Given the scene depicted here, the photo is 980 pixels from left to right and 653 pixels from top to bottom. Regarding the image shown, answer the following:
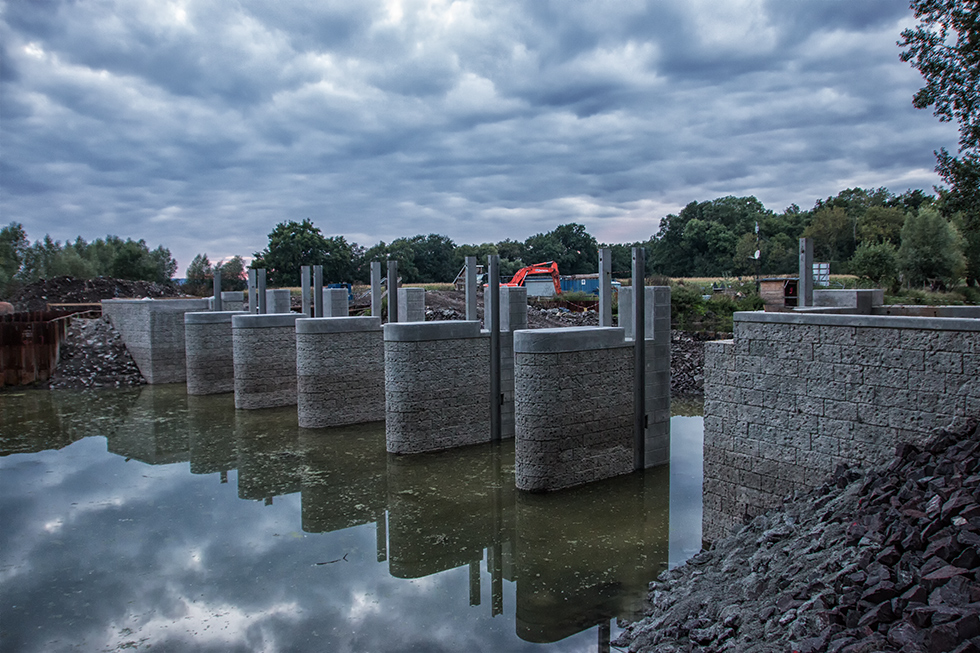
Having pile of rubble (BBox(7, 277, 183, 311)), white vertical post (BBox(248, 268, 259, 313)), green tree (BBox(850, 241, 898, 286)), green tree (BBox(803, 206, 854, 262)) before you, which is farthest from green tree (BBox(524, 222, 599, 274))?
white vertical post (BBox(248, 268, 259, 313))

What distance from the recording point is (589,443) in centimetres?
1056

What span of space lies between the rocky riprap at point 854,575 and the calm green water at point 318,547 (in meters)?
1.09

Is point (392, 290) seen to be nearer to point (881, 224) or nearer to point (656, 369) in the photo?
point (656, 369)

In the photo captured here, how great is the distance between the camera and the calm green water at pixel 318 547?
6.45 m

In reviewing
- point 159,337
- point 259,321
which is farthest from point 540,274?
point 259,321

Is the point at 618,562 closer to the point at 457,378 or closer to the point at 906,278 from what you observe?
the point at 457,378

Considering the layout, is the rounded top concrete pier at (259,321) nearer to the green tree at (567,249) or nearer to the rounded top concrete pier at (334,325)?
the rounded top concrete pier at (334,325)

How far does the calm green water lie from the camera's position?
6.45 metres

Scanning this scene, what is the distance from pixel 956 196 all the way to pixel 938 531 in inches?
459

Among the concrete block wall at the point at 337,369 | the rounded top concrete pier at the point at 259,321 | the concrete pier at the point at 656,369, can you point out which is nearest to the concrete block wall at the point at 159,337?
the rounded top concrete pier at the point at 259,321

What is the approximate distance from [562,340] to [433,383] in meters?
3.52

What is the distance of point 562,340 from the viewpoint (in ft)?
32.9

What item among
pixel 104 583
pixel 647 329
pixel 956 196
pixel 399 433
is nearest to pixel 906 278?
pixel 956 196

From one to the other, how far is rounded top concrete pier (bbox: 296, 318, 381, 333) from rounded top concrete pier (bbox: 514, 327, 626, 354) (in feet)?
20.0
